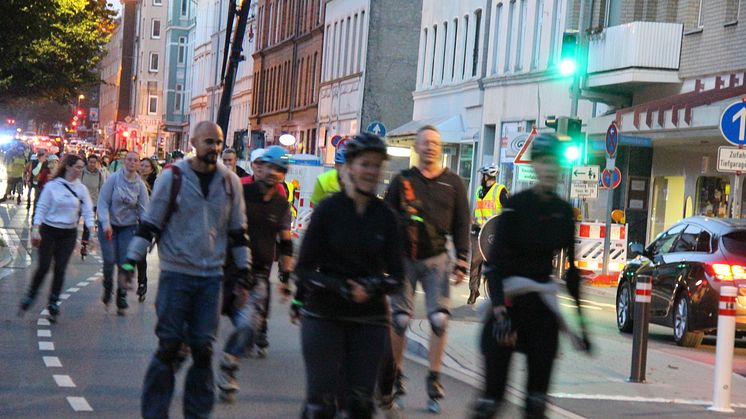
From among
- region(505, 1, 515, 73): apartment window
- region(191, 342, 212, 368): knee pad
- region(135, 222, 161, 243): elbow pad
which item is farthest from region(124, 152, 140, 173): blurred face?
region(505, 1, 515, 73): apartment window

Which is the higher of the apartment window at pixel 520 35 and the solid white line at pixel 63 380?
the apartment window at pixel 520 35

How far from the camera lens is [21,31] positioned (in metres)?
28.6

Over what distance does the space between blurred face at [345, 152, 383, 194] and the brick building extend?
200ft

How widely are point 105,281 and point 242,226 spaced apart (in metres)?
8.33

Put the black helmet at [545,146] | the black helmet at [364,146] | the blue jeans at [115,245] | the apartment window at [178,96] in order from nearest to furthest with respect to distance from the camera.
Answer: the black helmet at [364,146]
the black helmet at [545,146]
the blue jeans at [115,245]
the apartment window at [178,96]

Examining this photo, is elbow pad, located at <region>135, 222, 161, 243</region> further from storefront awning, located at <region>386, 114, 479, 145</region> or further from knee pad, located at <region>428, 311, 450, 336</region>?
storefront awning, located at <region>386, 114, 479, 145</region>

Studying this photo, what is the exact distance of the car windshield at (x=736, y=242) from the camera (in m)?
17.1

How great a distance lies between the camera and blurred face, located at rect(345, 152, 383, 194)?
7.47 meters

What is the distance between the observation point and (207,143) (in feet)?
30.3

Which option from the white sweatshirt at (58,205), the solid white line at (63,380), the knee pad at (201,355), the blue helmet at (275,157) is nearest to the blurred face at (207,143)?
the knee pad at (201,355)

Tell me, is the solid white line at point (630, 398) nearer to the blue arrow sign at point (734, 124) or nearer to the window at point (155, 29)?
→ the blue arrow sign at point (734, 124)

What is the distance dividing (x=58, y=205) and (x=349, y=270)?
31.0ft

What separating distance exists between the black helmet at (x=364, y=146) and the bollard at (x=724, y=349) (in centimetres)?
488

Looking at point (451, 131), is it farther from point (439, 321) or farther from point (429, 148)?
point (439, 321)
